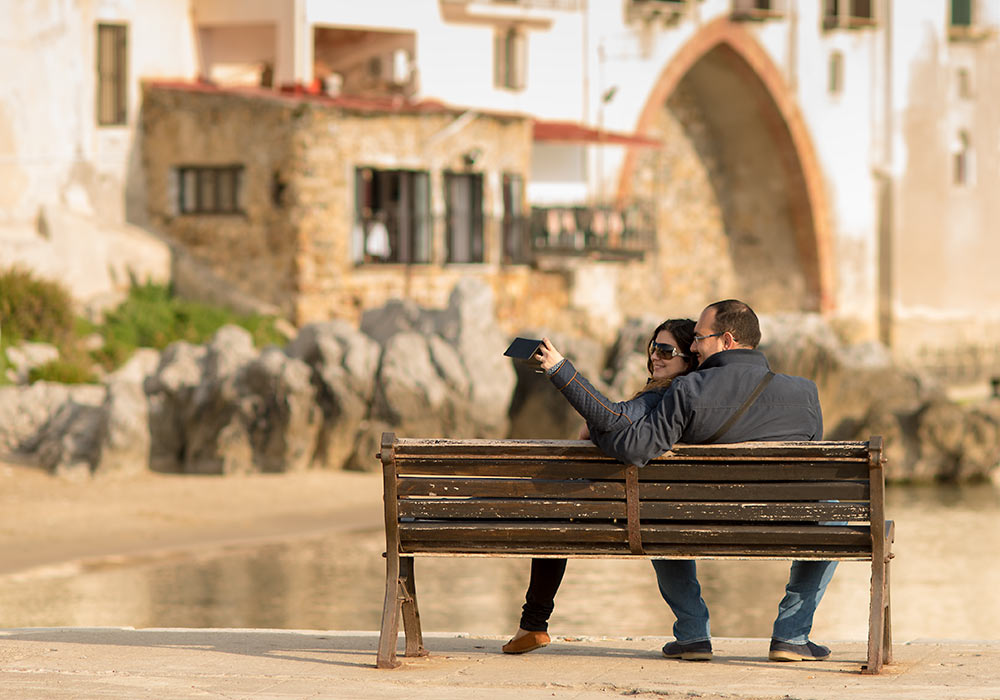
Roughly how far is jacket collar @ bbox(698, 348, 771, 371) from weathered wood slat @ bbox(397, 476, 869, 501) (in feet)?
1.49

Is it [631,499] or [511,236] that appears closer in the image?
[631,499]

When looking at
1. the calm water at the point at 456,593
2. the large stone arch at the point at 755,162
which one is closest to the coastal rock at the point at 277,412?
the calm water at the point at 456,593

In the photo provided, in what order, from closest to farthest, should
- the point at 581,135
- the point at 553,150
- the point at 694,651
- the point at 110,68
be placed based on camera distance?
the point at 694,651
the point at 110,68
the point at 581,135
the point at 553,150

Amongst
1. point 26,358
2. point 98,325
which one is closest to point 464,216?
point 98,325

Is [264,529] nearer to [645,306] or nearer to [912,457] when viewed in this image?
[912,457]

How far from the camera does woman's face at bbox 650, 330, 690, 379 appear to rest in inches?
253

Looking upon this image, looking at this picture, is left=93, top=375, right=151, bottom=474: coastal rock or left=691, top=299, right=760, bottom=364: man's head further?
left=93, top=375, right=151, bottom=474: coastal rock

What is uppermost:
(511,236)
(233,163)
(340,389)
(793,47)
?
(793,47)

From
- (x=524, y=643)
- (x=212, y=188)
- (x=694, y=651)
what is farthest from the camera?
(x=212, y=188)

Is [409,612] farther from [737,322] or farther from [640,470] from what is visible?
[737,322]

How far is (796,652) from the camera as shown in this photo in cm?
634

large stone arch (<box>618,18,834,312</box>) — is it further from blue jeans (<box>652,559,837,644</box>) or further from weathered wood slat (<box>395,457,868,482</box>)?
weathered wood slat (<box>395,457,868,482</box>)

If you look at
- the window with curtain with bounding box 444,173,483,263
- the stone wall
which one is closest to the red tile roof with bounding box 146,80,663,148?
the stone wall

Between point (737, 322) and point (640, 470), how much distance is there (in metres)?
0.68
